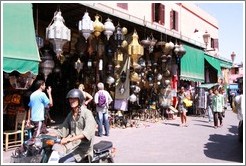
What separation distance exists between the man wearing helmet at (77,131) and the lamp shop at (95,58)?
9.08 ft

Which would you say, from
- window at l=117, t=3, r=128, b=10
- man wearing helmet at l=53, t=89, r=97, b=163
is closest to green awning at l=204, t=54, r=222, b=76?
window at l=117, t=3, r=128, b=10

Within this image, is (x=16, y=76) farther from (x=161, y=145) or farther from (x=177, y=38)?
(x=177, y=38)

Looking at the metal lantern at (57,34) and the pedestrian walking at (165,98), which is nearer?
the metal lantern at (57,34)

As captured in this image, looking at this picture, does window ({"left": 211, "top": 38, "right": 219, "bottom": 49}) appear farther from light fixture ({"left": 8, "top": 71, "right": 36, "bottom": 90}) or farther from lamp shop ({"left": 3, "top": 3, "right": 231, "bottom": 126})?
light fixture ({"left": 8, "top": 71, "right": 36, "bottom": 90})

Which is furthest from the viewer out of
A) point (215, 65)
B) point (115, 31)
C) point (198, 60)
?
point (215, 65)

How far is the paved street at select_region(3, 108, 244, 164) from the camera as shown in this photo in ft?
22.3

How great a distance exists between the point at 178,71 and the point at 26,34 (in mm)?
9512

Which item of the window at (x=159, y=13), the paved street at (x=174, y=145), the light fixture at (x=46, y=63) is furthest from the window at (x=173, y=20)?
the light fixture at (x=46, y=63)

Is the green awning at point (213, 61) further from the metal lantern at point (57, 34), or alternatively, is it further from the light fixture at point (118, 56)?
the metal lantern at point (57, 34)

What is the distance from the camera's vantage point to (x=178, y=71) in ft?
50.2

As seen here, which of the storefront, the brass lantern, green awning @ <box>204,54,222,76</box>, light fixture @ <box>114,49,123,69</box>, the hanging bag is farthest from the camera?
green awning @ <box>204,54,222,76</box>

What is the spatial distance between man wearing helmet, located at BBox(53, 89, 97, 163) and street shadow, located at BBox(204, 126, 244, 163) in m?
3.75

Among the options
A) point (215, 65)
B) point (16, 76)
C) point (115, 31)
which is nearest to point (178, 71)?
point (215, 65)

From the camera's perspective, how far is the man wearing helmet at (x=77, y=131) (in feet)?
14.3
